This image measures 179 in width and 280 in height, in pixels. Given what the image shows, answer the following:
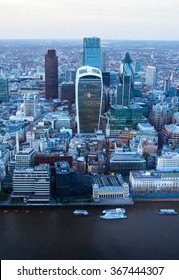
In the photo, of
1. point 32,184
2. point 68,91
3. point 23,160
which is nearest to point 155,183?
point 32,184

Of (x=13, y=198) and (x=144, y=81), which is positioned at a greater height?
(x=144, y=81)

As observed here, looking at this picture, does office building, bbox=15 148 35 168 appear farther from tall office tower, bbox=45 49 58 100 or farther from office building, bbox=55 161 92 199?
tall office tower, bbox=45 49 58 100

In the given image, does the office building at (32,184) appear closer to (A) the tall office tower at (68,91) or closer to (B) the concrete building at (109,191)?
(B) the concrete building at (109,191)

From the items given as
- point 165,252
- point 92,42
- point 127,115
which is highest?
point 92,42

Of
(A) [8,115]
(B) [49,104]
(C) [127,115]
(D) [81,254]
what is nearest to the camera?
(D) [81,254]

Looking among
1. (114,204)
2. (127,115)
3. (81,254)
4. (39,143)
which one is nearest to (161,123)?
(127,115)

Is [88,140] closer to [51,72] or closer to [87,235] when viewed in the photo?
[87,235]

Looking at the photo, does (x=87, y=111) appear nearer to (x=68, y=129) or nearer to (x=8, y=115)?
(x=68, y=129)
